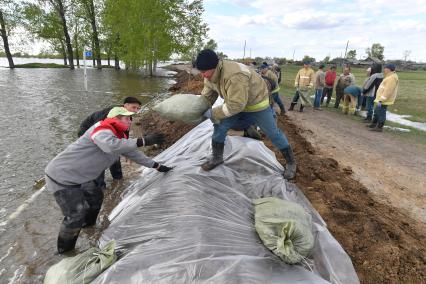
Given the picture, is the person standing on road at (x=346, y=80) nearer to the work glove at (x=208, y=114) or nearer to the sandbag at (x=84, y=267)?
the work glove at (x=208, y=114)

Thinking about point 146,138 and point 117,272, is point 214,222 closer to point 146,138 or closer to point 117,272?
point 117,272

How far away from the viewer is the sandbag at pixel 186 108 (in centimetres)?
381

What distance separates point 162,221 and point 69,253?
1474 mm

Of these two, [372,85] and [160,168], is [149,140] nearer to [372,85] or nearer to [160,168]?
[160,168]

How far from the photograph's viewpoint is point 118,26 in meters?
30.4

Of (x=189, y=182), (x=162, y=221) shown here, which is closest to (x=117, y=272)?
(x=162, y=221)

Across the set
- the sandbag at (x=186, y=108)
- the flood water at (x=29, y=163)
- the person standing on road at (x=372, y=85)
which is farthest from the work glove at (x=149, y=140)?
the person standing on road at (x=372, y=85)

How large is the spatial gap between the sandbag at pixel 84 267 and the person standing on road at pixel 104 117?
5.30 ft

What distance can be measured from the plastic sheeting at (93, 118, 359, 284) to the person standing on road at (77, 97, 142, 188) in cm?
83

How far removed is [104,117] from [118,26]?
1136 inches

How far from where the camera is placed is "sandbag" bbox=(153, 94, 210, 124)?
12.5 ft

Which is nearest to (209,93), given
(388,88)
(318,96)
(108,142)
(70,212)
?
(108,142)

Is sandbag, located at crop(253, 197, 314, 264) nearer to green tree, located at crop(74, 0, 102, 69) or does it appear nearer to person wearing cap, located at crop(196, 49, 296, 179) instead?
person wearing cap, located at crop(196, 49, 296, 179)

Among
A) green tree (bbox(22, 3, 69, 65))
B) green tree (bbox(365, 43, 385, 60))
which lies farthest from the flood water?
green tree (bbox(365, 43, 385, 60))
